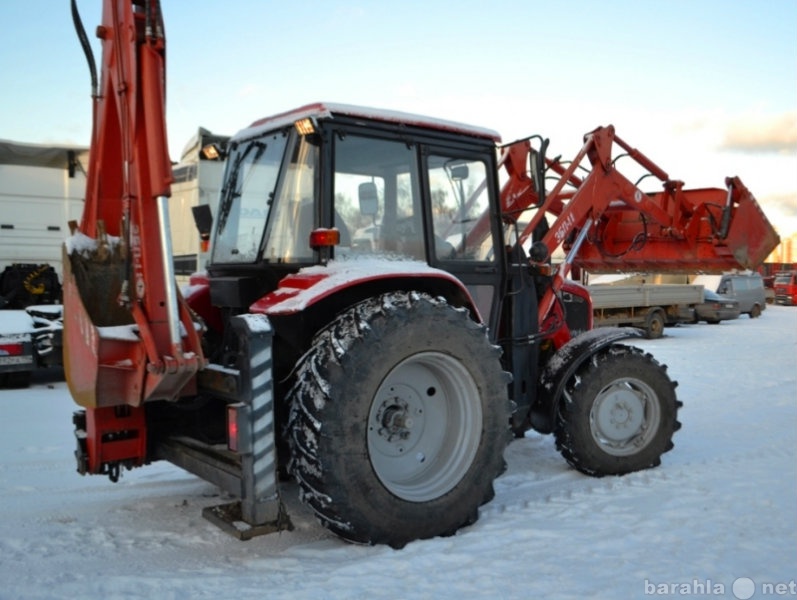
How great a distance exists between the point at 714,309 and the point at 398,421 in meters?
20.1

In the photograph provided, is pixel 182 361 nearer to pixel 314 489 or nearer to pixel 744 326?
pixel 314 489

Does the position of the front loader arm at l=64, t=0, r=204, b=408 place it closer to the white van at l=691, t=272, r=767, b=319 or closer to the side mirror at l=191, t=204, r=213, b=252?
the side mirror at l=191, t=204, r=213, b=252

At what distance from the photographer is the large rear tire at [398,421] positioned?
141 inches

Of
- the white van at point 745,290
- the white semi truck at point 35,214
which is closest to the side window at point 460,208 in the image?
the white semi truck at point 35,214

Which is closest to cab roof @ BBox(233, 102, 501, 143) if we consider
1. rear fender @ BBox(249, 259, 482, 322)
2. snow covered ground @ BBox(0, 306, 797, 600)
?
rear fender @ BBox(249, 259, 482, 322)

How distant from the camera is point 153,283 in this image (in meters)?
3.55

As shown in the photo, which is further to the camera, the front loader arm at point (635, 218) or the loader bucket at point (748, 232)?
the loader bucket at point (748, 232)

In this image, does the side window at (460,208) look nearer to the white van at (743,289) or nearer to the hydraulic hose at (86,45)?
the hydraulic hose at (86,45)

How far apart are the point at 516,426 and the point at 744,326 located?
1862 cm

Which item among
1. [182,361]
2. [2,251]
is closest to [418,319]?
[182,361]

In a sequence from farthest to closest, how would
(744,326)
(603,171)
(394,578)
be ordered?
(744,326)
(603,171)
(394,578)

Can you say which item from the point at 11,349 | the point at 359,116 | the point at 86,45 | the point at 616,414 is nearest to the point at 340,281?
the point at 359,116

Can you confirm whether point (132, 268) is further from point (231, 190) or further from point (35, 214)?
point (35, 214)

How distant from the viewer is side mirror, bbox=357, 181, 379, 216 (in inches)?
170
